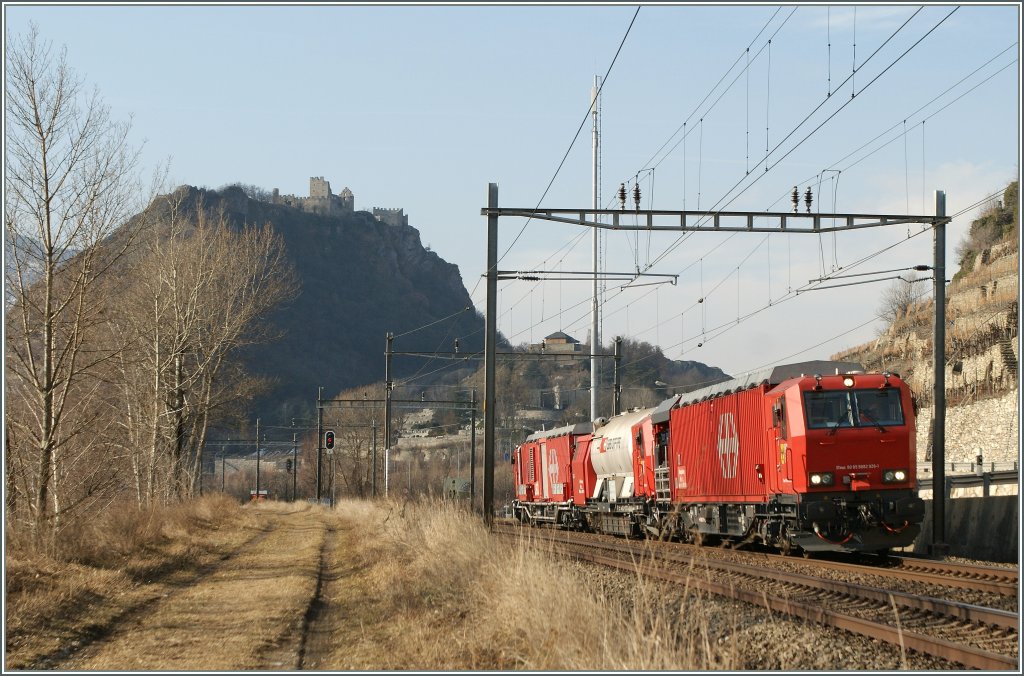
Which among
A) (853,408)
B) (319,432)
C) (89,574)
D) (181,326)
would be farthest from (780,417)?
(319,432)

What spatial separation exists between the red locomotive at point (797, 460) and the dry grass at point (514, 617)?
2.58m

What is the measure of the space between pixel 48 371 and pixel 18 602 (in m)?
6.39

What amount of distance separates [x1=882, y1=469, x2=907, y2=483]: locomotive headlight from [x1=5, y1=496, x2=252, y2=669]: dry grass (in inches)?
496

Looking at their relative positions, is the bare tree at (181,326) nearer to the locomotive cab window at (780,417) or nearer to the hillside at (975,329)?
the locomotive cab window at (780,417)

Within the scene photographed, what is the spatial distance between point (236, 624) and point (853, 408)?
11177mm

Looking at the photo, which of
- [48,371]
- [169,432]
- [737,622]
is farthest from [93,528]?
[169,432]

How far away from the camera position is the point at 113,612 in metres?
15.2

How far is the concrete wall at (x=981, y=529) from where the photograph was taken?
69.5 ft

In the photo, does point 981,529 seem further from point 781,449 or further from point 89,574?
point 89,574

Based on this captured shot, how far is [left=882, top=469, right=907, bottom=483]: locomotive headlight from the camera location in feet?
61.7

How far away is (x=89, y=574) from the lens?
59.9ft

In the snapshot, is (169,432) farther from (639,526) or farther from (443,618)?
(443,618)

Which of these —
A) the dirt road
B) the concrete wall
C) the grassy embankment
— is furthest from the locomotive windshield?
the dirt road

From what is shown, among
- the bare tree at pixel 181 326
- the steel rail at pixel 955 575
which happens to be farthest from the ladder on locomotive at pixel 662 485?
the bare tree at pixel 181 326
